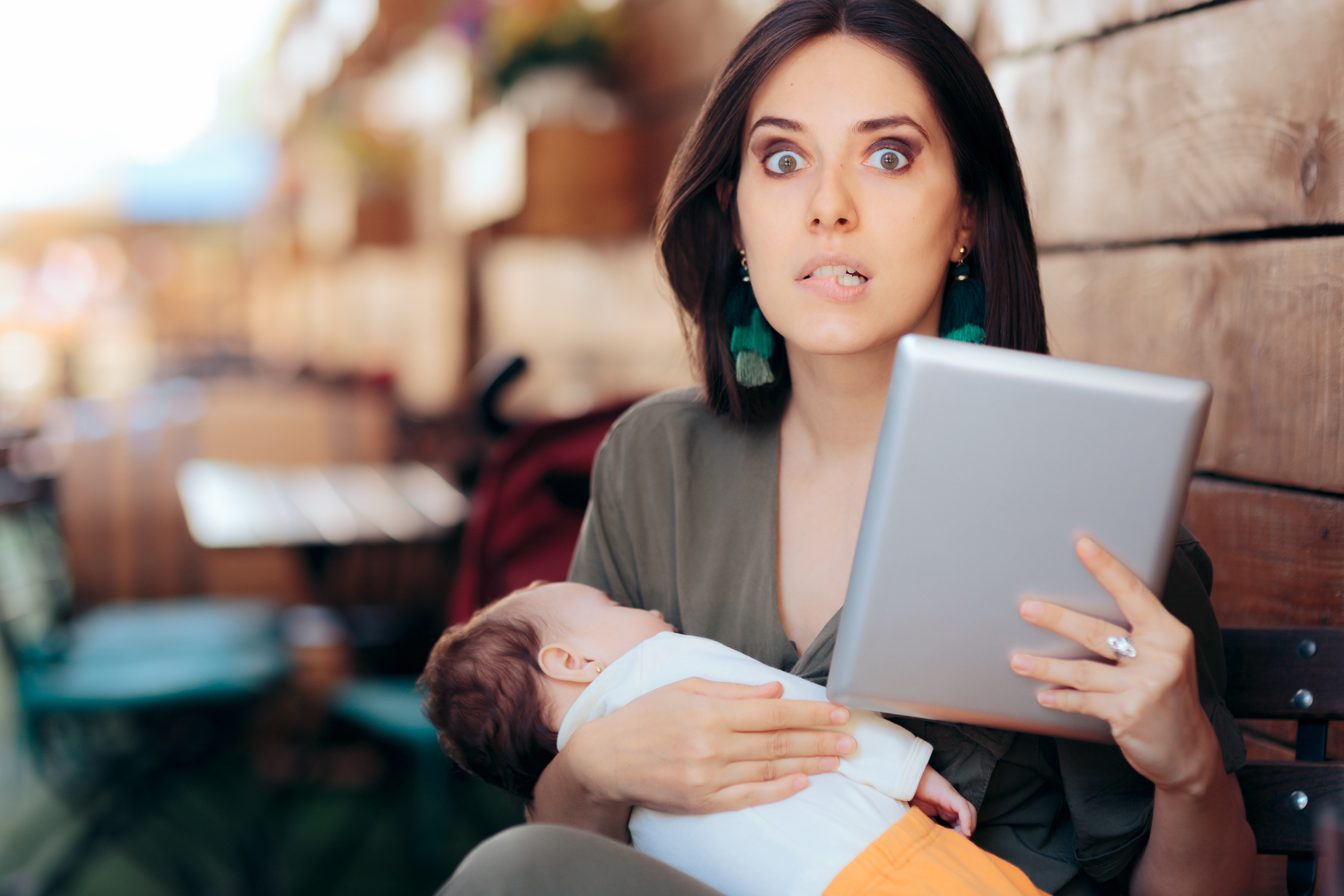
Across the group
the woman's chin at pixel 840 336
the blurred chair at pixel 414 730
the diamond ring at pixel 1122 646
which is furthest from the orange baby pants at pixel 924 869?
the blurred chair at pixel 414 730

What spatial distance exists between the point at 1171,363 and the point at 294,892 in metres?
2.27

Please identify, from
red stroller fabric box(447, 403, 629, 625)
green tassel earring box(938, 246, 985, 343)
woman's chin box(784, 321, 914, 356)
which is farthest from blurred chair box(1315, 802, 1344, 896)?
red stroller fabric box(447, 403, 629, 625)

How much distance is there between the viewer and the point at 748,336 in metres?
1.43

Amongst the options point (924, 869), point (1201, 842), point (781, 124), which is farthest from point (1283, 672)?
point (781, 124)

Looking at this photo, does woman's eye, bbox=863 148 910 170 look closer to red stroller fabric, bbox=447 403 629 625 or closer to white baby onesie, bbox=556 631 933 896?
white baby onesie, bbox=556 631 933 896

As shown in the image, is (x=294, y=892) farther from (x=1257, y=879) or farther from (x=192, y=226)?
(x=192, y=226)

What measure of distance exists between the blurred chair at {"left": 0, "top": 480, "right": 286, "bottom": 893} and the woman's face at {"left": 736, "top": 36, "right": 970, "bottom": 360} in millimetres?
1699

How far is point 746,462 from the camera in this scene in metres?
1.38

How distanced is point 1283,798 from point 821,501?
1.89ft

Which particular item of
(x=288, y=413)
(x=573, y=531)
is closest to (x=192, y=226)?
(x=288, y=413)

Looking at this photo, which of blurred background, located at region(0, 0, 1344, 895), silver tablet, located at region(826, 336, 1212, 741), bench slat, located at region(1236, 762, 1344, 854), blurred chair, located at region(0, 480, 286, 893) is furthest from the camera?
blurred chair, located at region(0, 480, 286, 893)

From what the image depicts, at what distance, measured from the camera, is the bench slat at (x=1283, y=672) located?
1.08 meters

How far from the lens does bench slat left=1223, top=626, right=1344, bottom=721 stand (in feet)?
3.54

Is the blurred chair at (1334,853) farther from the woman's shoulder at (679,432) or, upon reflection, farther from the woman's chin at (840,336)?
the woman's shoulder at (679,432)
